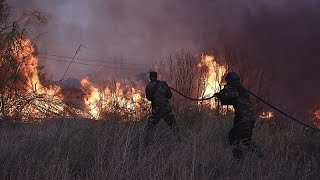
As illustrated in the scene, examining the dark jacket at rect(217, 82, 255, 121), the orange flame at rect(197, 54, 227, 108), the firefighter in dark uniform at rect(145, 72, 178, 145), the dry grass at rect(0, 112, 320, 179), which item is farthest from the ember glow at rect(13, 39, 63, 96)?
the orange flame at rect(197, 54, 227, 108)

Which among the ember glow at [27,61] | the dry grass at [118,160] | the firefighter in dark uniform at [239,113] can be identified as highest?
the ember glow at [27,61]

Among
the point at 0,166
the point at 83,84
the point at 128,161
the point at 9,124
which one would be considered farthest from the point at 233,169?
the point at 83,84

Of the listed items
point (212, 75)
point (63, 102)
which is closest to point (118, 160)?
point (63, 102)

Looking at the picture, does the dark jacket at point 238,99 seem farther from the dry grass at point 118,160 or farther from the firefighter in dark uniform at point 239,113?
the dry grass at point 118,160

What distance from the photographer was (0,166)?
4.84 meters

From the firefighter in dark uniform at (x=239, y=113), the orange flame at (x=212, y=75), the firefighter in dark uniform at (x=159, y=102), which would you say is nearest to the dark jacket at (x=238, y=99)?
the firefighter in dark uniform at (x=239, y=113)

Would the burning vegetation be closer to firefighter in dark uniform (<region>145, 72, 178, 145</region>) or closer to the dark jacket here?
firefighter in dark uniform (<region>145, 72, 178, 145</region>)

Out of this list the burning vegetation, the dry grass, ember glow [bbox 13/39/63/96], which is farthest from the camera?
ember glow [bbox 13/39/63/96]

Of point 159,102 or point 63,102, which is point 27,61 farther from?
point 159,102

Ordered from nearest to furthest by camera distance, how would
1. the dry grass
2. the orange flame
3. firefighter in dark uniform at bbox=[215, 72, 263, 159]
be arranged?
the dry grass < firefighter in dark uniform at bbox=[215, 72, 263, 159] < the orange flame

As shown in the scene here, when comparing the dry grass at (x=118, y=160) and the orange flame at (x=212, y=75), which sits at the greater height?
the orange flame at (x=212, y=75)

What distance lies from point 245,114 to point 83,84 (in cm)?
2458

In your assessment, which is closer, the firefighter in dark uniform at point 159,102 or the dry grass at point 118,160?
the dry grass at point 118,160

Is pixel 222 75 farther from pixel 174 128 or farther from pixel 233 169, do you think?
pixel 233 169
